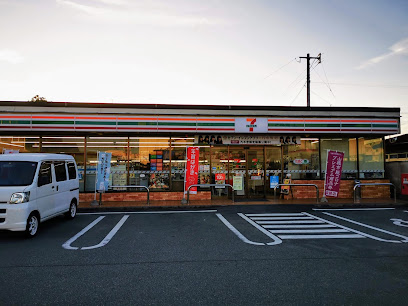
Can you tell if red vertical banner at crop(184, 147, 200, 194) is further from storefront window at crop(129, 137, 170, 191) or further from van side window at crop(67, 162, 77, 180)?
van side window at crop(67, 162, 77, 180)

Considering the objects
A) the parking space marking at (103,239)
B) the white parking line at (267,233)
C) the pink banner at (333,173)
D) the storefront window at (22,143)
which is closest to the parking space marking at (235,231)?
the white parking line at (267,233)

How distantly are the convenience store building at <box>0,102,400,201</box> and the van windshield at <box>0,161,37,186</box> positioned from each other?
5476 millimetres

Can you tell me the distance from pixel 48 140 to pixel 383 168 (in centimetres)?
1599

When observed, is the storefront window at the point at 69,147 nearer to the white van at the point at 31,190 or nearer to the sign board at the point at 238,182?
the white van at the point at 31,190

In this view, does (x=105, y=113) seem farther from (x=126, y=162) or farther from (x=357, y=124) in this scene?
(x=357, y=124)

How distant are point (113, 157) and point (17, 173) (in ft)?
20.2

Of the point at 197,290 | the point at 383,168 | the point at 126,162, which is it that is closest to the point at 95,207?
the point at 126,162

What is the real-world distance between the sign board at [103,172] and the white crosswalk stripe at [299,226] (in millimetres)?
6035

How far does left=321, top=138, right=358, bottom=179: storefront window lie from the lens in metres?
14.4

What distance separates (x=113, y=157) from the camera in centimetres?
1329

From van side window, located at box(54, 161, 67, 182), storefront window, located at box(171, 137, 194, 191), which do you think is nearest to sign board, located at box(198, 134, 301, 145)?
storefront window, located at box(171, 137, 194, 191)

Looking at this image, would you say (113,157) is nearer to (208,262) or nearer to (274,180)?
(274,180)

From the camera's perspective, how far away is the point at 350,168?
47.5 feet

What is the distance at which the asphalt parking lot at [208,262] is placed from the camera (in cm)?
380
